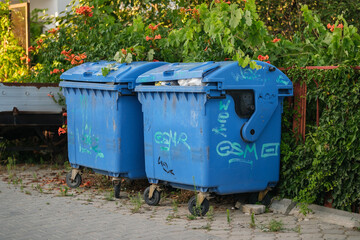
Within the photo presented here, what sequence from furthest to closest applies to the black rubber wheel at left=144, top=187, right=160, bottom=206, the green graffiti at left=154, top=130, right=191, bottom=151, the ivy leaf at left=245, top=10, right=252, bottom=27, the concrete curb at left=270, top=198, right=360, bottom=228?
the black rubber wheel at left=144, top=187, right=160, bottom=206 → the ivy leaf at left=245, top=10, right=252, bottom=27 → the green graffiti at left=154, top=130, right=191, bottom=151 → the concrete curb at left=270, top=198, right=360, bottom=228

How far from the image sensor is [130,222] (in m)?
6.35

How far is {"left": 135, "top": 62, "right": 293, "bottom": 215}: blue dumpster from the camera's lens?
6.37 metres

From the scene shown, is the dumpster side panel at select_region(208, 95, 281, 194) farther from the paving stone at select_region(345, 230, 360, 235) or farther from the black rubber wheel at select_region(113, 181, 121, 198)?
the black rubber wheel at select_region(113, 181, 121, 198)

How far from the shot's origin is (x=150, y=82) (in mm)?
7273

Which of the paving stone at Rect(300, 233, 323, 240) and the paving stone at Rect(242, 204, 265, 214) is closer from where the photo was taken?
the paving stone at Rect(300, 233, 323, 240)

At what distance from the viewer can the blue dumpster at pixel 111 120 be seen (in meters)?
7.48

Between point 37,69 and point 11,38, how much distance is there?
1920mm

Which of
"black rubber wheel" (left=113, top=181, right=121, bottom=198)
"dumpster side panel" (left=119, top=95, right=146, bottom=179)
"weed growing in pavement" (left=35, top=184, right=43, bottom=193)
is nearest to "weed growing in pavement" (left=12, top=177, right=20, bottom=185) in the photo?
"weed growing in pavement" (left=35, top=184, right=43, bottom=193)

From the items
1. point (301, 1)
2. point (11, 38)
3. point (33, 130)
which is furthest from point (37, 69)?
point (301, 1)

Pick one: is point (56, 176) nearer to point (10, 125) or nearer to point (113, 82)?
point (10, 125)

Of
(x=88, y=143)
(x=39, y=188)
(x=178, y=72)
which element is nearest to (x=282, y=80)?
(x=178, y=72)

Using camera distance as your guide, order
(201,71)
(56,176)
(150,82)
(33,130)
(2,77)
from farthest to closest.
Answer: (2,77), (33,130), (56,176), (150,82), (201,71)

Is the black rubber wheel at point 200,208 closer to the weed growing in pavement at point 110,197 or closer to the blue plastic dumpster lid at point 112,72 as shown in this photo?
the weed growing in pavement at point 110,197

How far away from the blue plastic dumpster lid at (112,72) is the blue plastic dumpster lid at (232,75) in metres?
0.61
